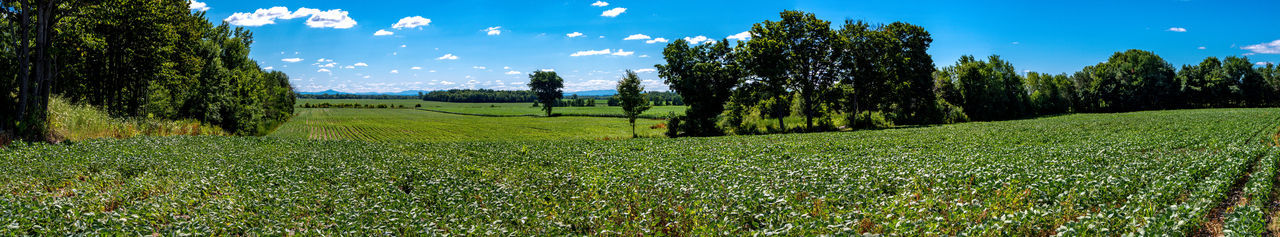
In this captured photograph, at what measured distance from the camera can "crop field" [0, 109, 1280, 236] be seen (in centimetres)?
698

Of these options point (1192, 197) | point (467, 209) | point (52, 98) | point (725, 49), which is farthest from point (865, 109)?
point (52, 98)

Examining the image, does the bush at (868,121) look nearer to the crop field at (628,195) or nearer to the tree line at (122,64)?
the crop field at (628,195)

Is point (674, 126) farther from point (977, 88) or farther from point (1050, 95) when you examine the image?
point (1050, 95)

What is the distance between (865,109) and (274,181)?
183 ft

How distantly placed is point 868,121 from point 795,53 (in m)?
12.5

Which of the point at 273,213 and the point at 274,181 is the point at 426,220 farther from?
the point at 274,181

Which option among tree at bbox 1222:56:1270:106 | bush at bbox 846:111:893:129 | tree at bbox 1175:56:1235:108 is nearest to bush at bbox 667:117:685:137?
bush at bbox 846:111:893:129

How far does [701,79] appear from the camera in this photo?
45.8m

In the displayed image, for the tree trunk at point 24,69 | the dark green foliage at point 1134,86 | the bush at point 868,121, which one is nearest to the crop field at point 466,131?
the bush at point 868,121

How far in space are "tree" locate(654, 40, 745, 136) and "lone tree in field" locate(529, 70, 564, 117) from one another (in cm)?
6185

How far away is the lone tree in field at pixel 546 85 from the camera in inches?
4136

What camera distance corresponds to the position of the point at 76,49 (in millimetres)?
26828

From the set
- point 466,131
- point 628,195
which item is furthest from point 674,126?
point 628,195

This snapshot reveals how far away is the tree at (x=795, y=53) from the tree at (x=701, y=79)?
3303 mm
